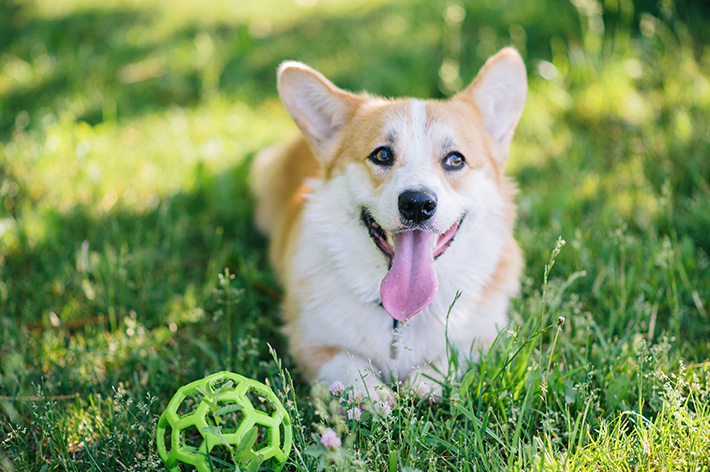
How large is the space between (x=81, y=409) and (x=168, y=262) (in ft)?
3.58

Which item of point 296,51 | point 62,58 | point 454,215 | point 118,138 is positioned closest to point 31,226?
point 118,138

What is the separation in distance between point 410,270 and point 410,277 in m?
0.03

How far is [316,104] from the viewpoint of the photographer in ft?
7.93

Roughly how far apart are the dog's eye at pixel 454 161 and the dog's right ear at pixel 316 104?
51 cm

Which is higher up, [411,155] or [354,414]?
[411,155]

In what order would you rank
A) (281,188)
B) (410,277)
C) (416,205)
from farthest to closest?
1. (281,188)
2. (410,277)
3. (416,205)

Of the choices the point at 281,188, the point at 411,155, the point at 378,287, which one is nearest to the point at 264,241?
the point at 281,188

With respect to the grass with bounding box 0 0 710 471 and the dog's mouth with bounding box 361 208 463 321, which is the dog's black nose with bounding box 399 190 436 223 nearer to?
the dog's mouth with bounding box 361 208 463 321

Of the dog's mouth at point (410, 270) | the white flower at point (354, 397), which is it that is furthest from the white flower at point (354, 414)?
the dog's mouth at point (410, 270)

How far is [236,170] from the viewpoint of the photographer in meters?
3.90

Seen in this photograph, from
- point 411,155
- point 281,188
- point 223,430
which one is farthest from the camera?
point 281,188

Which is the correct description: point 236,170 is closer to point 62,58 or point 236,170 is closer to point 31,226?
point 31,226

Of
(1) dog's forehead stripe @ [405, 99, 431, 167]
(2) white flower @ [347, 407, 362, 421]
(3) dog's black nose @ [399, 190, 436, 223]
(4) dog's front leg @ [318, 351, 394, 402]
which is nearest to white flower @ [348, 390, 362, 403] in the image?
(2) white flower @ [347, 407, 362, 421]

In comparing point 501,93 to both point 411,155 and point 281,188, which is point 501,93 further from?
point 281,188
